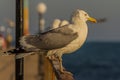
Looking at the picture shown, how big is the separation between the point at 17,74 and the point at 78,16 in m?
1.16

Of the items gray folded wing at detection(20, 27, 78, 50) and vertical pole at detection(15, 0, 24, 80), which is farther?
gray folded wing at detection(20, 27, 78, 50)

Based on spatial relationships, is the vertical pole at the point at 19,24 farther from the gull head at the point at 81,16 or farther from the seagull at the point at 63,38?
the gull head at the point at 81,16

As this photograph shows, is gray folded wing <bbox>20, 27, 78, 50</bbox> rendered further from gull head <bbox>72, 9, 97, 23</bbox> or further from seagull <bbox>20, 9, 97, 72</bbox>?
gull head <bbox>72, 9, 97, 23</bbox>

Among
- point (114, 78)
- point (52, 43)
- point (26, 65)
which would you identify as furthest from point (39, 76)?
point (114, 78)

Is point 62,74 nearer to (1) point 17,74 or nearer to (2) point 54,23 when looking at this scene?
(1) point 17,74

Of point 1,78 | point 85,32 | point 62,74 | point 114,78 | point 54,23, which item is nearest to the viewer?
point 62,74

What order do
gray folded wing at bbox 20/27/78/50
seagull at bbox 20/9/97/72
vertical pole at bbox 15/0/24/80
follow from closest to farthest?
vertical pole at bbox 15/0/24/80 → seagull at bbox 20/9/97/72 → gray folded wing at bbox 20/27/78/50

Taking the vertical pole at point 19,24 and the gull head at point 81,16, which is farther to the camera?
the gull head at point 81,16

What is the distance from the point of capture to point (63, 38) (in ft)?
19.5

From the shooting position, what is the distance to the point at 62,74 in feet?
16.2

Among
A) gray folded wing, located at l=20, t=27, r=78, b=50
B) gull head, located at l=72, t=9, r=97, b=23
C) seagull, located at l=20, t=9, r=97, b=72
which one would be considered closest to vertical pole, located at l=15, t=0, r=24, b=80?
seagull, located at l=20, t=9, r=97, b=72

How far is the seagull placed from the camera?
568 centimetres

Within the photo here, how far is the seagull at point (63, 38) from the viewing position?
568 centimetres

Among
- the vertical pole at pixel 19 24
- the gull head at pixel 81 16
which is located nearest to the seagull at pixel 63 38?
the gull head at pixel 81 16
